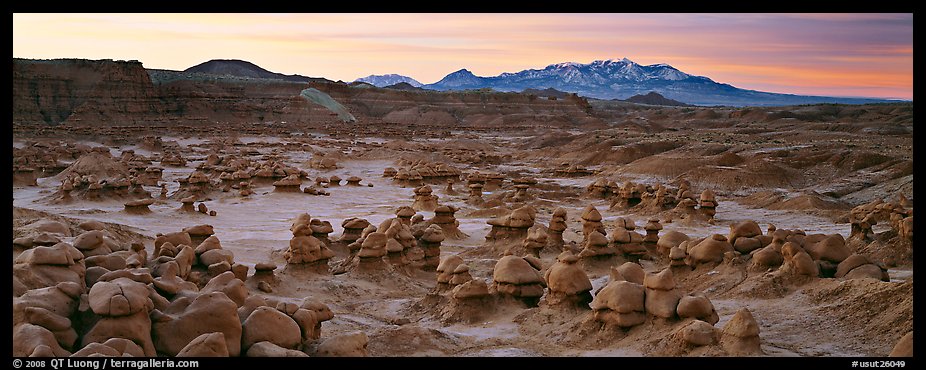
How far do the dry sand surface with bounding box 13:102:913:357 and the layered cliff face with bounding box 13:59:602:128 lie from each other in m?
40.8

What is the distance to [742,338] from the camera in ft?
21.8

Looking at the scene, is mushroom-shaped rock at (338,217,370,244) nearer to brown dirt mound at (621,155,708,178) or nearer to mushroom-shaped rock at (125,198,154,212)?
mushroom-shaped rock at (125,198,154,212)

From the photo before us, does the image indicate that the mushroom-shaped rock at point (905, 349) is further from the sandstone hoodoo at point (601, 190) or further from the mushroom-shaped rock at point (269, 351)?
the sandstone hoodoo at point (601, 190)

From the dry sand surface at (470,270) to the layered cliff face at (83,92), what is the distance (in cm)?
3952

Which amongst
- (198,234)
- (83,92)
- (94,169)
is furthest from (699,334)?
(83,92)

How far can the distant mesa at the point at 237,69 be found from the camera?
166025 mm

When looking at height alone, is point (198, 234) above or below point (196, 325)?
above

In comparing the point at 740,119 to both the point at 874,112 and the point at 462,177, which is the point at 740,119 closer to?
the point at 874,112

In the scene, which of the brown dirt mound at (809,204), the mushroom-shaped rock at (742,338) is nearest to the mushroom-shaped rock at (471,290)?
the mushroom-shaped rock at (742,338)

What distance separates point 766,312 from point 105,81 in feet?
225

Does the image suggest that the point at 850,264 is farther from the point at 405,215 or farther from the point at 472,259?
the point at 405,215

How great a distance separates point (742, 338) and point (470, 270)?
685cm

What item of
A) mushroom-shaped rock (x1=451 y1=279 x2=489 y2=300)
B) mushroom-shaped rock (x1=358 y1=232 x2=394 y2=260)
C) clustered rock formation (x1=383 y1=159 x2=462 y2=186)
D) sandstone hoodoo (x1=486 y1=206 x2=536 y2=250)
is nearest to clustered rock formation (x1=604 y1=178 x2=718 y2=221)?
sandstone hoodoo (x1=486 y1=206 x2=536 y2=250)
